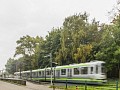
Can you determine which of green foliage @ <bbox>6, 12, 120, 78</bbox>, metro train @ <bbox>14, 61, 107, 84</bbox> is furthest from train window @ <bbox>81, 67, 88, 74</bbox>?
green foliage @ <bbox>6, 12, 120, 78</bbox>

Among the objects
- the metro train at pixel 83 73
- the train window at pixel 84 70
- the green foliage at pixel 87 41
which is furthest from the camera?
the green foliage at pixel 87 41

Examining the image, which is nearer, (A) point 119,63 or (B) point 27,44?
(A) point 119,63

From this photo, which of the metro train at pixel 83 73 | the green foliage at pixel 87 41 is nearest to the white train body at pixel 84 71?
the metro train at pixel 83 73

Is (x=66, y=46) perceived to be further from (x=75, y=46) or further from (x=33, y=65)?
(x=33, y=65)

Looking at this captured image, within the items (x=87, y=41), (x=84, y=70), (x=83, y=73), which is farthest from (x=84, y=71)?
(x=87, y=41)

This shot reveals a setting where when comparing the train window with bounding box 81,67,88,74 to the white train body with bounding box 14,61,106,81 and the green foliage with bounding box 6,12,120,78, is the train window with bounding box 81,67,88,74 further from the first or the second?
the green foliage with bounding box 6,12,120,78

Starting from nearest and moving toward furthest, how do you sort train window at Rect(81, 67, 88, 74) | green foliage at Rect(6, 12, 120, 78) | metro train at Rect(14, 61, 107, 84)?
metro train at Rect(14, 61, 107, 84), train window at Rect(81, 67, 88, 74), green foliage at Rect(6, 12, 120, 78)

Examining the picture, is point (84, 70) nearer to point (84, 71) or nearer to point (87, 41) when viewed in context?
point (84, 71)

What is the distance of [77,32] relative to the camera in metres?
62.4

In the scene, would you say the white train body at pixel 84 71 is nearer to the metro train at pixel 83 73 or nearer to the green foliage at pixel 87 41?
the metro train at pixel 83 73

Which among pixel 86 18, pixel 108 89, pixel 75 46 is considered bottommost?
pixel 108 89

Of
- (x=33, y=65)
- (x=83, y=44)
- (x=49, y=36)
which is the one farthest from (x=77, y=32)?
(x=33, y=65)

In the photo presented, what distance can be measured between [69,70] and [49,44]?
35235 mm

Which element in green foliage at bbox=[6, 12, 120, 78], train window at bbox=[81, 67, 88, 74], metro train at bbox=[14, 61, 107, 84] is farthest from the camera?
green foliage at bbox=[6, 12, 120, 78]
